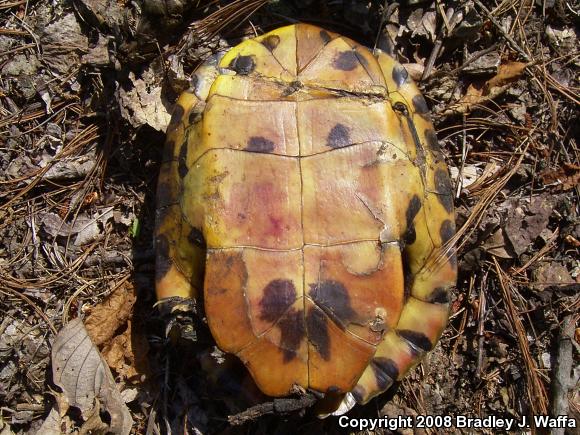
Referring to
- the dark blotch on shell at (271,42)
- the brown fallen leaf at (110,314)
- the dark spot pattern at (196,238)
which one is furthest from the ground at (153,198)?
the dark spot pattern at (196,238)

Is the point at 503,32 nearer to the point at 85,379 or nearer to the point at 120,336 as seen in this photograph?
the point at 120,336

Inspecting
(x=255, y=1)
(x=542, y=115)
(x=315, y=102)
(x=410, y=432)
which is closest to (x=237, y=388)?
(x=410, y=432)

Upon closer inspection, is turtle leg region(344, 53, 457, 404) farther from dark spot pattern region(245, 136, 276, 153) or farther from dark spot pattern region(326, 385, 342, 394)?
dark spot pattern region(245, 136, 276, 153)

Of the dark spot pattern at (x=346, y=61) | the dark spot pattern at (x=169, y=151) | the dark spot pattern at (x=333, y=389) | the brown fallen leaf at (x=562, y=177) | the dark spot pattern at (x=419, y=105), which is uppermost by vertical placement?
the dark spot pattern at (x=346, y=61)

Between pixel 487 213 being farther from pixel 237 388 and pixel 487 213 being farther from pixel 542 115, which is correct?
pixel 237 388

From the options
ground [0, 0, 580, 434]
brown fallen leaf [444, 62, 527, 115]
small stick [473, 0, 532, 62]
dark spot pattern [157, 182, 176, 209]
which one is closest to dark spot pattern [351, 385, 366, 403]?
ground [0, 0, 580, 434]

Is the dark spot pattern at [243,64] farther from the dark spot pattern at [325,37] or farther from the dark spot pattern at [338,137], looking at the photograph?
the dark spot pattern at [338,137]

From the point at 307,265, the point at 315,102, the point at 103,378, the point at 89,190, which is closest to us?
the point at 307,265

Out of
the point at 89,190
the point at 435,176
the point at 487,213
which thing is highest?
the point at 435,176
